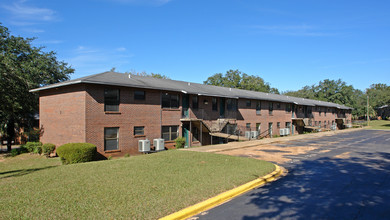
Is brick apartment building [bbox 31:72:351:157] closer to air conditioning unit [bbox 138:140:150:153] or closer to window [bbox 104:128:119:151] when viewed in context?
window [bbox 104:128:119:151]

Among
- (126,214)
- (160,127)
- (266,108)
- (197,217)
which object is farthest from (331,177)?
(266,108)

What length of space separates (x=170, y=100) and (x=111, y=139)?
6.06 meters

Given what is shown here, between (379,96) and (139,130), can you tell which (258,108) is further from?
(379,96)

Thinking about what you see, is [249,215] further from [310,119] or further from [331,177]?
[310,119]

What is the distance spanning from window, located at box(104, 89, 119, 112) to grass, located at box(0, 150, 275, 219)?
643 cm

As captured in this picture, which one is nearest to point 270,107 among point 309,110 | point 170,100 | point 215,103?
point 215,103

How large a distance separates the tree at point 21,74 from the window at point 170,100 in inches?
509

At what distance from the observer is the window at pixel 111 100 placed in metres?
16.9

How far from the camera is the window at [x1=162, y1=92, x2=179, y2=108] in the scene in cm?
2044

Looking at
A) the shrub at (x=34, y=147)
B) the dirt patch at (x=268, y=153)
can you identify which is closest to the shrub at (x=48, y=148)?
the shrub at (x=34, y=147)

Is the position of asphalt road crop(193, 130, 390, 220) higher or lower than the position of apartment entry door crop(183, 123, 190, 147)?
lower

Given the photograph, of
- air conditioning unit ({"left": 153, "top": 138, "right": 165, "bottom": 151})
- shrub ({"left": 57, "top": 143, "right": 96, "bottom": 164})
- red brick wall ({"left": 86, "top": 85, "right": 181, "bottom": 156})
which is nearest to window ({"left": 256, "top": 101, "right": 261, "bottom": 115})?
red brick wall ({"left": 86, "top": 85, "right": 181, "bottom": 156})

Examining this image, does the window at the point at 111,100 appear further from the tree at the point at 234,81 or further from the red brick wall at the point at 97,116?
the tree at the point at 234,81

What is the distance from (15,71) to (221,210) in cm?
2320
